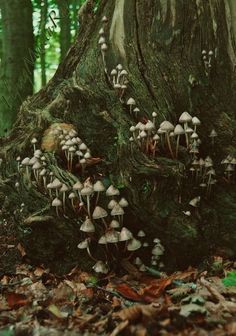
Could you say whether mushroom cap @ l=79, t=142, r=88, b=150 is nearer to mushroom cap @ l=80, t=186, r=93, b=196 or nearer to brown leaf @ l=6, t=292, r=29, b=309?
mushroom cap @ l=80, t=186, r=93, b=196

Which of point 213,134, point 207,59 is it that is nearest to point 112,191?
point 213,134

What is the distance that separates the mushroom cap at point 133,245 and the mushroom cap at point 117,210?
1.15 ft

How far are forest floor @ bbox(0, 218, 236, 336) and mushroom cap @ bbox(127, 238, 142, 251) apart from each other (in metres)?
0.26

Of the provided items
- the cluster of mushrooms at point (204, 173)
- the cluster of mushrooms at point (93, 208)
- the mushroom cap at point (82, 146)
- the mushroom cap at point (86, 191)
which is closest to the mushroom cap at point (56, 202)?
the cluster of mushrooms at point (93, 208)

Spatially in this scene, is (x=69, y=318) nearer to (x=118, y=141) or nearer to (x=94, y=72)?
(x=118, y=141)

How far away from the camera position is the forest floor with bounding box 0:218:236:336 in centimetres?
286

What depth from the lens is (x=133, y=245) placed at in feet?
13.9

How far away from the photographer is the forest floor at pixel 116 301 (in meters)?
2.86

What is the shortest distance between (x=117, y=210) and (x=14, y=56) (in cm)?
484

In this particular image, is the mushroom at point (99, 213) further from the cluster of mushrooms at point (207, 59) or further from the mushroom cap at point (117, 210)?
the cluster of mushrooms at point (207, 59)

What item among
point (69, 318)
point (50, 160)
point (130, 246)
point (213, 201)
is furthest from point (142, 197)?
point (69, 318)

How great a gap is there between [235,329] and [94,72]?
3.57 m

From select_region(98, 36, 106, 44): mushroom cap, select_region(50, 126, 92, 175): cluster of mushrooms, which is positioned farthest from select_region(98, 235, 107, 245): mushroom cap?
select_region(98, 36, 106, 44): mushroom cap

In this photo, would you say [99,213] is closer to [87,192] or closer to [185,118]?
[87,192]
